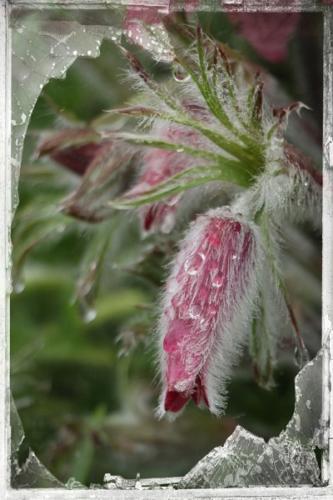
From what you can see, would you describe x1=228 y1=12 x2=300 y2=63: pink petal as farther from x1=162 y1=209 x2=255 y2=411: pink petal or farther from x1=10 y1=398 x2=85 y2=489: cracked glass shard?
x1=10 y1=398 x2=85 y2=489: cracked glass shard

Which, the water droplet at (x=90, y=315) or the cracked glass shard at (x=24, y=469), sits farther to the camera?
the water droplet at (x=90, y=315)

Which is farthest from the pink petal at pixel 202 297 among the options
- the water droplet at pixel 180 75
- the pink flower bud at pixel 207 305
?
the water droplet at pixel 180 75

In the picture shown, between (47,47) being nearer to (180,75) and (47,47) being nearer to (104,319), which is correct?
(180,75)

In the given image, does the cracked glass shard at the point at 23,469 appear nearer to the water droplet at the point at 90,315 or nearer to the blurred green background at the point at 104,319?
the blurred green background at the point at 104,319

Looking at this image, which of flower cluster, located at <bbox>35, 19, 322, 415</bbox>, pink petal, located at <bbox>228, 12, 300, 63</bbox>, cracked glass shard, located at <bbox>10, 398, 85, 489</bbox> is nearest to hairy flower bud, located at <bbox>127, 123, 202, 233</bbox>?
flower cluster, located at <bbox>35, 19, 322, 415</bbox>

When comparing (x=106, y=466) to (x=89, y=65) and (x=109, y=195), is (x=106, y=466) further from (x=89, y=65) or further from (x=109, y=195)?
(x=89, y=65)

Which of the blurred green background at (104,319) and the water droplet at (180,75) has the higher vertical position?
the water droplet at (180,75)

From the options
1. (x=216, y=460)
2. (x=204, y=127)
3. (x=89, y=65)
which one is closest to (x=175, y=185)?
(x=204, y=127)
